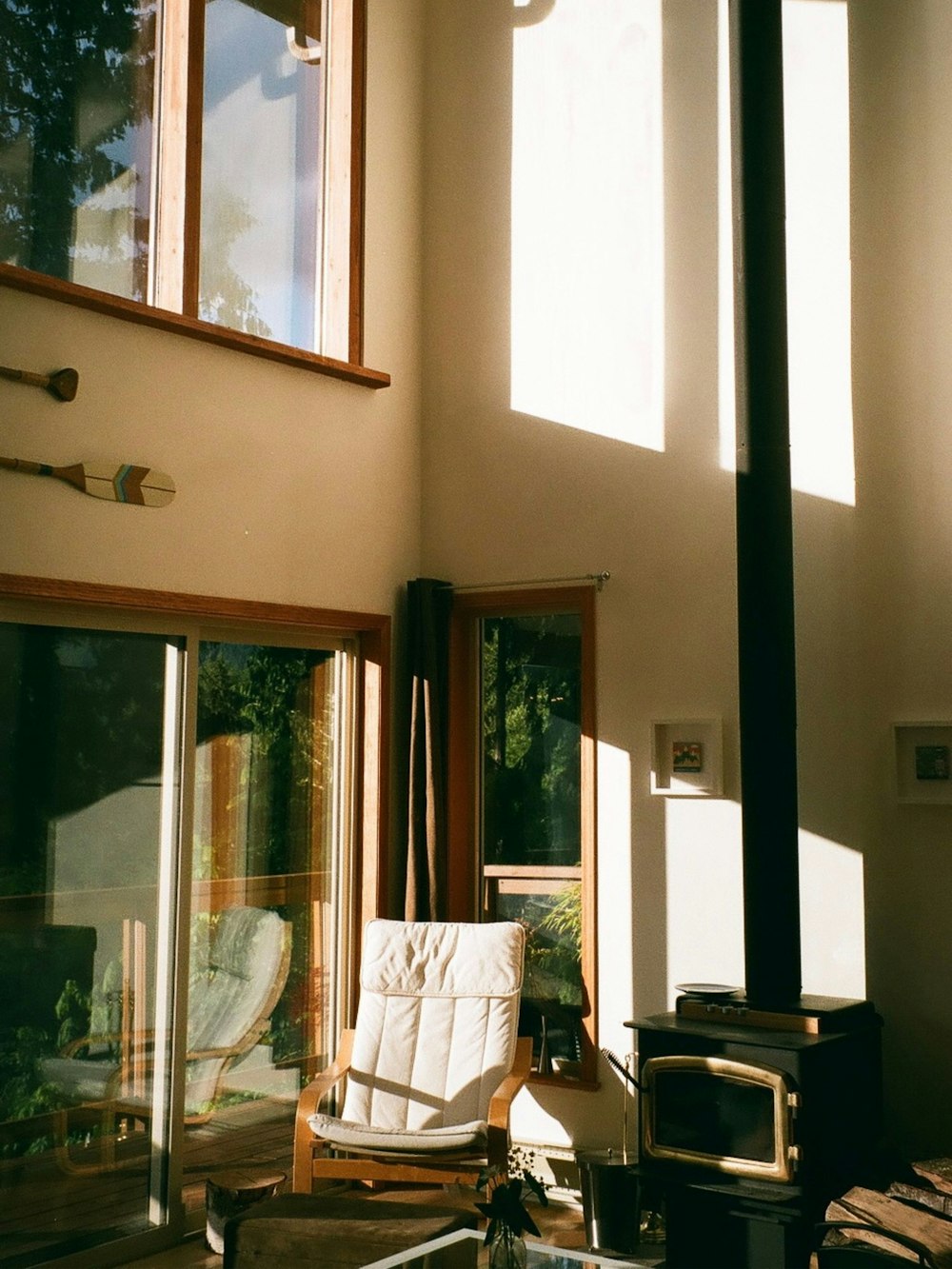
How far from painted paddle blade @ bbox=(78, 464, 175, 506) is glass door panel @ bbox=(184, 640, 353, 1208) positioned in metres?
0.57

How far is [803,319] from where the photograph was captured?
185 inches

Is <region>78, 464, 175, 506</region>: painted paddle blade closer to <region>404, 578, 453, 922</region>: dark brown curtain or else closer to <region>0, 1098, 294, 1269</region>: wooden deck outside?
<region>404, 578, 453, 922</region>: dark brown curtain

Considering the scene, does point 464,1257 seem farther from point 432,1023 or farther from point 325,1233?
point 432,1023

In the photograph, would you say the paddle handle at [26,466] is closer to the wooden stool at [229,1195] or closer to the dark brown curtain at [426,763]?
the dark brown curtain at [426,763]

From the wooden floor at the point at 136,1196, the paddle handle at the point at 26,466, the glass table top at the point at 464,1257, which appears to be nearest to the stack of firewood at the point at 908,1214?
the glass table top at the point at 464,1257

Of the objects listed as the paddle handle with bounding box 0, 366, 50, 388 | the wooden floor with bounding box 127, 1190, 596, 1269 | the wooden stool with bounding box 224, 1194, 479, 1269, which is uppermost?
the paddle handle with bounding box 0, 366, 50, 388

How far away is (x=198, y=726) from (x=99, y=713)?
1.39 feet

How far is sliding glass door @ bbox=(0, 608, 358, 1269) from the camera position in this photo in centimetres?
419

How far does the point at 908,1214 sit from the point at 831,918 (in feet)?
3.92

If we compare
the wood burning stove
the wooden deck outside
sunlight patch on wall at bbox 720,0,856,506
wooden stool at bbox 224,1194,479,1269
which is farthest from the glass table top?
sunlight patch on wall at bbox 720,0,856,506

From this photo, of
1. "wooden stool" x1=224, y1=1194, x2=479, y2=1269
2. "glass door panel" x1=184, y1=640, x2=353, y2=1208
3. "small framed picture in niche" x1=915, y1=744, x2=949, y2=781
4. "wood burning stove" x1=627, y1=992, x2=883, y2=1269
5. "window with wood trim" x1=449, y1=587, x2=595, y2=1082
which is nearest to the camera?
"wooden stool" x1=224, y1=1194, x2=479, y2=1269

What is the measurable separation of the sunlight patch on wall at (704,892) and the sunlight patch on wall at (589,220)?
137 cm

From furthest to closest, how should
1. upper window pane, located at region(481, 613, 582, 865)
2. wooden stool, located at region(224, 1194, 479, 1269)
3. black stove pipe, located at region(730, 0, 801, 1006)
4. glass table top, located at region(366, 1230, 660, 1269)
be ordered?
upper window pane, located at region(481, 613, 582, 865), black stove pipe, located at region(730, 0, 801, 1006), wooden stool, located at region(224, 1194, 479, 1269), glass table top, located at region(366, 1230, 660, 1269)

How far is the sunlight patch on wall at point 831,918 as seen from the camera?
4426 millimetres
